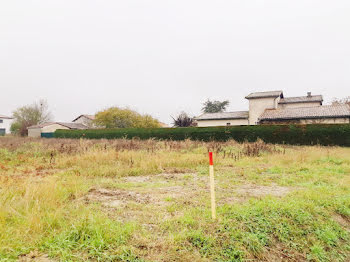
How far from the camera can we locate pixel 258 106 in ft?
113

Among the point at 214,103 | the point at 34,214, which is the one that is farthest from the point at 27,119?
the point at 34,214

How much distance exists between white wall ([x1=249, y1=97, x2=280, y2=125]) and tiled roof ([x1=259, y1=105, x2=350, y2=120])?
3.18 meters

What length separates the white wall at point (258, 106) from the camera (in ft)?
111

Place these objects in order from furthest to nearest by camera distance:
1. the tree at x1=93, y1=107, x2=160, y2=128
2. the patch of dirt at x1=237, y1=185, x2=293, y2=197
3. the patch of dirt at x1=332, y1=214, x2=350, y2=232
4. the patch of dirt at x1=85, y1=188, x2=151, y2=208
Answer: the tree at x1=93, y1=107, x2=160, y2=128
the patch of dirt at x1=237, y1=185, x2=293, y2=197
the patch of dirt at x1=85, y1=188, x2=151, y2=208
the patch of dirt at x1=332, y1=214, x2=350, y2=232

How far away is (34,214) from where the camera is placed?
2.93 meters

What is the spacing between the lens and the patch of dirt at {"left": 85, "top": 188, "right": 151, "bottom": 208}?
13.6 ft

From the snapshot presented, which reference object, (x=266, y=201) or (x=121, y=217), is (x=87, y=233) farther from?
(x=266, y=201)

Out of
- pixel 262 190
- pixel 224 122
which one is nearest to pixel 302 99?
pixel 224 122

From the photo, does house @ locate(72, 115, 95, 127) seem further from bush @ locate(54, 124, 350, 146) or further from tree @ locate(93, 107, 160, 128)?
bush @ locate(54, 124, 350, 146)

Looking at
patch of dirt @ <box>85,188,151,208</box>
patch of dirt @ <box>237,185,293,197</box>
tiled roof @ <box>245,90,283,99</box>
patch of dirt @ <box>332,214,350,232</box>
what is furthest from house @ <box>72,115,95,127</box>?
patch of dirt @ <box>332,214,350,232</box>

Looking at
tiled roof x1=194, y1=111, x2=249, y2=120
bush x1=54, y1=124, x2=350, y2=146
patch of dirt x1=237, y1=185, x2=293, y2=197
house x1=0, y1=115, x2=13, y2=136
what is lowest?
patch of dirt x1=237, y1=185, x2=293, y2=197

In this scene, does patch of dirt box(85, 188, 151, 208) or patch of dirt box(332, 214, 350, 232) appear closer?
patch of dirt box(332, 214, 350, 232)

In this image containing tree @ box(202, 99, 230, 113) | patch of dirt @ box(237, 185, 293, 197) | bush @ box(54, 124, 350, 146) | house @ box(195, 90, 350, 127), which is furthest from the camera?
tree @ box(202, 99, 230, 113)

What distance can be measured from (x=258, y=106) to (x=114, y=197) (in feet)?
111
